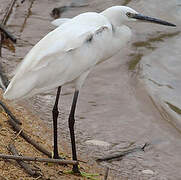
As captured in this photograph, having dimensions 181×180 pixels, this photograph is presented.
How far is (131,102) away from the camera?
557 centimetres

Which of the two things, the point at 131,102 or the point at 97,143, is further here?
the point at 131,102

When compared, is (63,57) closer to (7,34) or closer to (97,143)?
(97,143)

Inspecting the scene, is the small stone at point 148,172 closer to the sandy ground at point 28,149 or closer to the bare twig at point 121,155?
the bare twig at point 121,155

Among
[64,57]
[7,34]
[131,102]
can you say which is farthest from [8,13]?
[64,57]

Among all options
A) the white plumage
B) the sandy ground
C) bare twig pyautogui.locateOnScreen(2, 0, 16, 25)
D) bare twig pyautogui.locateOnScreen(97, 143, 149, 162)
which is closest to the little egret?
the white plumage

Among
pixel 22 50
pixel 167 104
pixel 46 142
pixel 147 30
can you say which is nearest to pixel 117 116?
pixel 167 104

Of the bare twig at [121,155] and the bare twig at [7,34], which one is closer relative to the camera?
the bare twig at [121,155]

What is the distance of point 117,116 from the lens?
5.24 meters

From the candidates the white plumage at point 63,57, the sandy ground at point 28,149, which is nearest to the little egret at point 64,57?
the white plumage at point 63,57

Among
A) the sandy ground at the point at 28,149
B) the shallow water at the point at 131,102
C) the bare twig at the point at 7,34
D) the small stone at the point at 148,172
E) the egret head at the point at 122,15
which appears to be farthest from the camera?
the bare twig at the point at 7,34

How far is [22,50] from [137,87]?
4.92 ft

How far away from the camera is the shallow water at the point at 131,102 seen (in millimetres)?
4504

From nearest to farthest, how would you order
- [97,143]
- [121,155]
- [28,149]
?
[28,149]
[121,155]
[97,143]

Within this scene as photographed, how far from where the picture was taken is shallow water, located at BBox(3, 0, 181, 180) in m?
4.50
